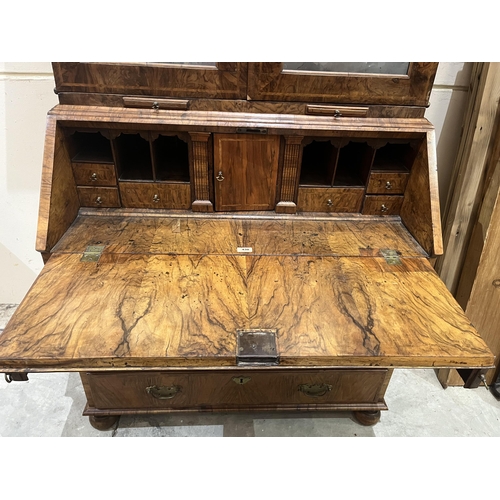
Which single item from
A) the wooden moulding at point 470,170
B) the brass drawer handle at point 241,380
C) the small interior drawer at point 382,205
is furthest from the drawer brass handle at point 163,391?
the wooden moulding at point 470,170

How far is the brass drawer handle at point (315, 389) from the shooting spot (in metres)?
1.44

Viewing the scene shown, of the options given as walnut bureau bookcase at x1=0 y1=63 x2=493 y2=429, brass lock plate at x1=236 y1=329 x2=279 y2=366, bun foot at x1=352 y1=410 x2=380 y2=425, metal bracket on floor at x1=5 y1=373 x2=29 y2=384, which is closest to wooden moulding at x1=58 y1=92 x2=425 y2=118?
walnut bureau bookcase at x1=0 y1=63 x2=493 y2=429

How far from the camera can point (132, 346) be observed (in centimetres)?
98

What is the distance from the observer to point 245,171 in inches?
56.0

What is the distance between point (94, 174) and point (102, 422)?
1.01 metres

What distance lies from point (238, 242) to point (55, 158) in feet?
2.23

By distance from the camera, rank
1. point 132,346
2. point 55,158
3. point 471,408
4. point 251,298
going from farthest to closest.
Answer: point 471,408 → point 55,158 → point 251,298 → point 132,346

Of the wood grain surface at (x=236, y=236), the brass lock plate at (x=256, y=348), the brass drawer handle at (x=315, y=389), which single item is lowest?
the brass drawer handle at (x=315, y=389)

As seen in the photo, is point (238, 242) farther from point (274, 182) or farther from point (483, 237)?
point (483, 237)

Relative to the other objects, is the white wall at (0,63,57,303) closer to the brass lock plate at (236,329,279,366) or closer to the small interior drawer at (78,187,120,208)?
the small interior drawer at (78,187,120,208)

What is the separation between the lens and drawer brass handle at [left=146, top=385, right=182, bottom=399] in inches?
55.6

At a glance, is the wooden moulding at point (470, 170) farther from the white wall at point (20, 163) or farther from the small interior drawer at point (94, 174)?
the white wall at point (20, 163)

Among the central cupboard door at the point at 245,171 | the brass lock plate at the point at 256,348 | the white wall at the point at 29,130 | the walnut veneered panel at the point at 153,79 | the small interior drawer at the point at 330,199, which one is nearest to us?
the brass lock plate at the point at 256,348

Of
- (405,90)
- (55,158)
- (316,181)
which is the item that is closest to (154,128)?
(55,158)
